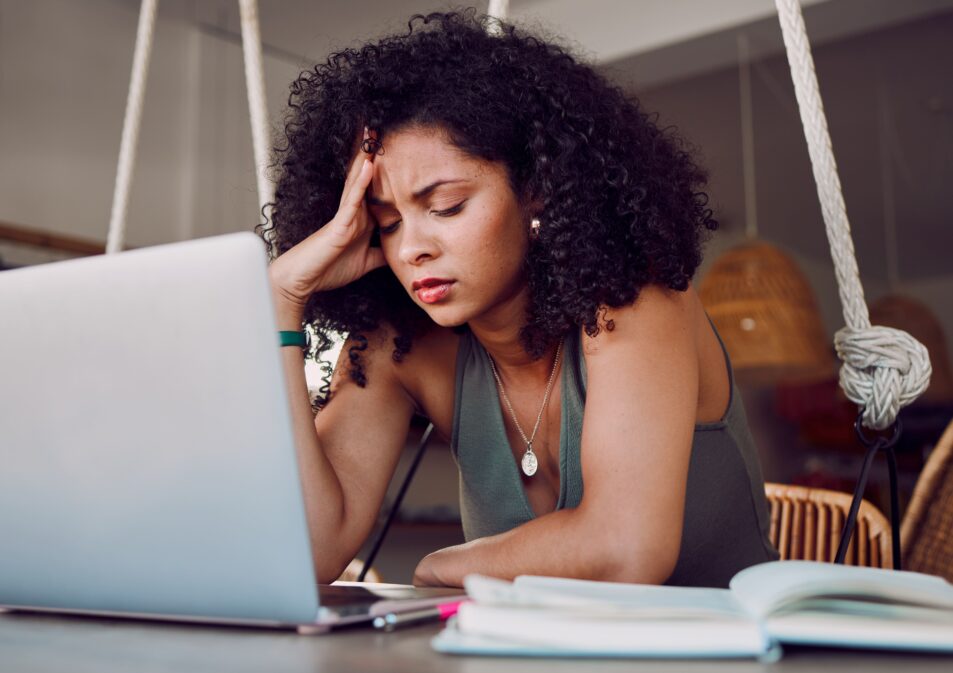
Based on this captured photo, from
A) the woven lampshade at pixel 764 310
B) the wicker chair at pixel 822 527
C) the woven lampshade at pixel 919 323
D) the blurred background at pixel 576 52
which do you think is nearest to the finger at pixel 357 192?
the wicker chair at pixel 822 527

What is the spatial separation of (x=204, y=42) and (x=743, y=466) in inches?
149

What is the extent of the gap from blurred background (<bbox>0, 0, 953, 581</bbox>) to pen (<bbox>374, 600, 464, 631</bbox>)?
2.18 meters

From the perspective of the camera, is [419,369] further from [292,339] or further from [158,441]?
[158,441]

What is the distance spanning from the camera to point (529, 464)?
1.30 metres

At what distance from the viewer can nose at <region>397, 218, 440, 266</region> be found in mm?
1176

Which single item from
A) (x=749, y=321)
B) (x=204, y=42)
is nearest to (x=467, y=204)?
(x=749, y=321)

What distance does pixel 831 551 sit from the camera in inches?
59.8

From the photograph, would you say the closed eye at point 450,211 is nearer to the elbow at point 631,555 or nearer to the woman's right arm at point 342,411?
the woman's right arm at point 342,411

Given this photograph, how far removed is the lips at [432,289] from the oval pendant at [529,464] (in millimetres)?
269

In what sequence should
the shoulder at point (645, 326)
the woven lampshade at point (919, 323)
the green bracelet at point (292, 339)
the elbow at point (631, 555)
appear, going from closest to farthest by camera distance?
the elbow at point (631, 555) → the shoulder at point (645, 326) → the green bracelet at point (292, 339) → the woven lampshade at point (919, 323)

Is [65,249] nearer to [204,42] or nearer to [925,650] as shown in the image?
[204,42]

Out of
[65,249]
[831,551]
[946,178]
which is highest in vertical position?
[946,178]

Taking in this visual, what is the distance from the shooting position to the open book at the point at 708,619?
0.49 meters

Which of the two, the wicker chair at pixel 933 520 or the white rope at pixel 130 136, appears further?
the white rope at pixel 130 136
